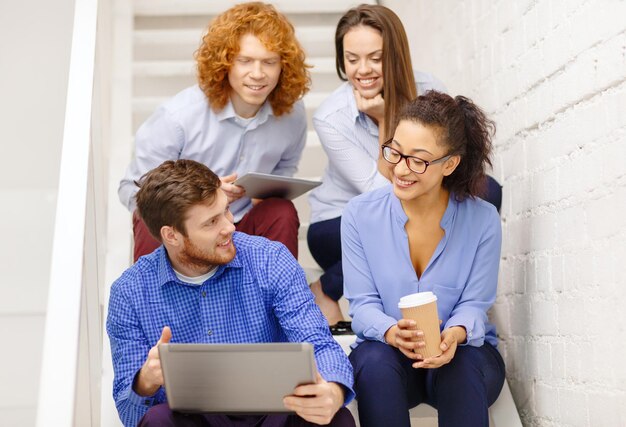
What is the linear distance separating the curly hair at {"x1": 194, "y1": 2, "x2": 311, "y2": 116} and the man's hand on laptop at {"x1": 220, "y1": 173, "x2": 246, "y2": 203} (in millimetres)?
265

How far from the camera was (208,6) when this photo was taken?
13.8ft

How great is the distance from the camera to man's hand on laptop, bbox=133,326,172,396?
1891 millimetres

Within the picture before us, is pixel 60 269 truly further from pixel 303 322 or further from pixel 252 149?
pixel 252 149

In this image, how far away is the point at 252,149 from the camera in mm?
2916

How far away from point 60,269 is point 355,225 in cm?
74

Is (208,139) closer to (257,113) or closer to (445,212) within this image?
(257,113)

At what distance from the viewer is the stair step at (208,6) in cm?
416

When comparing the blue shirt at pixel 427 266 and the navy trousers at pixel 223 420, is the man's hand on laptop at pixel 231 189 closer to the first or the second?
Result: the blue shirt at pixel 427 266

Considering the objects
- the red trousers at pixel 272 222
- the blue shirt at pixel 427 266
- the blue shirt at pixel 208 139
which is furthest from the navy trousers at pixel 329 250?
the blue shirt at pixel 427 266

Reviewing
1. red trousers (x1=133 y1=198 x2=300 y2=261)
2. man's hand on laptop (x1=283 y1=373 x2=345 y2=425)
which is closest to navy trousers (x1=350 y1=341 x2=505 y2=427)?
man's hand on laptop (x1=283 y1=373 x2=345 y2=425)

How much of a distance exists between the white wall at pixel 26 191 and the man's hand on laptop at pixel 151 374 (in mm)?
2086

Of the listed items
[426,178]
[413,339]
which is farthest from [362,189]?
[413,339]

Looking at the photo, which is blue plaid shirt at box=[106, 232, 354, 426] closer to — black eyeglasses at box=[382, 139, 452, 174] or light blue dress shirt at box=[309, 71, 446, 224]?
black eyeglasses at box=[382, 139, 452, 174]

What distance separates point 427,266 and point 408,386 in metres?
0.29
